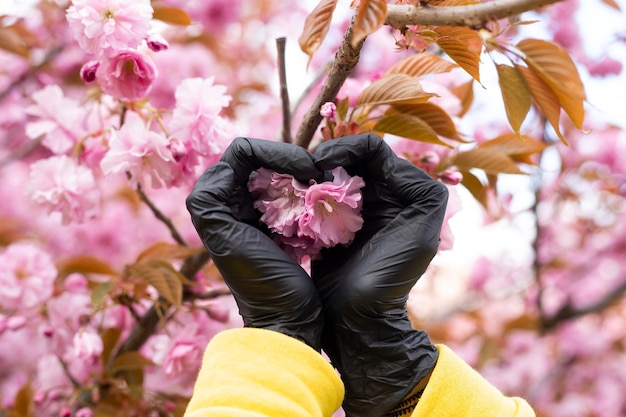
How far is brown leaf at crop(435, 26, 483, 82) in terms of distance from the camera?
0.77 m

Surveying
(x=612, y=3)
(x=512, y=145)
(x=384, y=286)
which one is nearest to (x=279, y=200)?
(x=384, y=286)

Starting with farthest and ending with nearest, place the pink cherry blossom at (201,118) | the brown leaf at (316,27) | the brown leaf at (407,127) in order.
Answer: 1. the pink cherry blossom at (201,118)
2. the brown leaf at (407,127)
3. the brown leaf at (316,27)

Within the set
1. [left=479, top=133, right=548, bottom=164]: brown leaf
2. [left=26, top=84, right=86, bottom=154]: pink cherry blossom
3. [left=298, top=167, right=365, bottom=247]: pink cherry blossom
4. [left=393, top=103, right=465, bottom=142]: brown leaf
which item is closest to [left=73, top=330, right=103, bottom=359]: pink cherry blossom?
[left=26, top=84, right=86, bottom=154]: pink cherry blossom

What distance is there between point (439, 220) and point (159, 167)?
19.5 inches

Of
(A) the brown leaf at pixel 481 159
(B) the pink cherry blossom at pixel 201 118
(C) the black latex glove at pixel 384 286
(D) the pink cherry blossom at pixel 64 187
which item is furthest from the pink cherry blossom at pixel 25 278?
(A) the brown leaf at pixel 481 159

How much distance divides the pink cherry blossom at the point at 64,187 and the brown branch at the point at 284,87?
1.19ft

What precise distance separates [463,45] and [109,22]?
0.51 m

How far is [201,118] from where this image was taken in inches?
40.8

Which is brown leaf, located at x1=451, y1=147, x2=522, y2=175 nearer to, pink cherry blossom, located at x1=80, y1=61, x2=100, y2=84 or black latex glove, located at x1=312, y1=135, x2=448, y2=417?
black latex glove, located at x1=312, y1=135, x2=448, y2=417

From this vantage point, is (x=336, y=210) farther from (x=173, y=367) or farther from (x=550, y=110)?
(x=173, y=367)

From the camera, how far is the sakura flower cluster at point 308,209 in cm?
79

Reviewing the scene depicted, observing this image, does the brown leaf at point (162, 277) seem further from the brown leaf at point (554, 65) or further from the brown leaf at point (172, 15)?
the brown leaf at point (554, 65)

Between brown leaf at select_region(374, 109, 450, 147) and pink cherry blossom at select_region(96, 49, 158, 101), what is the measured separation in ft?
1.20

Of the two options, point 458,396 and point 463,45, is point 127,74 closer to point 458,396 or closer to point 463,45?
point 463,45
